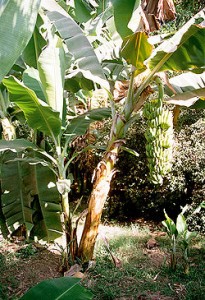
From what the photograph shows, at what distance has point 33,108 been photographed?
10.5 feet

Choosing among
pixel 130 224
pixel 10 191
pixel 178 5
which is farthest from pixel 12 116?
pixel 178 5

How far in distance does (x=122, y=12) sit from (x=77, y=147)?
3.27 metres

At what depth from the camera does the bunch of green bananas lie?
2799 mm

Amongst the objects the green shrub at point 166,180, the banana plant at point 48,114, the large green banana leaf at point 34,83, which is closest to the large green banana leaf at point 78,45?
the banana plant at point 48,114

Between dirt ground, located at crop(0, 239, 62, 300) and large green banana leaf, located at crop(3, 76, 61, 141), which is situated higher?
large green banana leaf, located at crop(3, 76, 61, 141)

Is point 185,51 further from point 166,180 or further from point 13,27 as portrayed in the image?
point 166,180

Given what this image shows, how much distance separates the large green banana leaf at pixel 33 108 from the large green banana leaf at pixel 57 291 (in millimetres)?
1732

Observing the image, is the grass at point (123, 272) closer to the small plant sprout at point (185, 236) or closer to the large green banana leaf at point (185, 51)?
the small plant sprout at point (185, 236)

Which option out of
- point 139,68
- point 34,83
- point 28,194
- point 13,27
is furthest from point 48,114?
point 13,27

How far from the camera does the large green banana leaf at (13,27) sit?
145cm

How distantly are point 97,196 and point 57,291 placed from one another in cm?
189

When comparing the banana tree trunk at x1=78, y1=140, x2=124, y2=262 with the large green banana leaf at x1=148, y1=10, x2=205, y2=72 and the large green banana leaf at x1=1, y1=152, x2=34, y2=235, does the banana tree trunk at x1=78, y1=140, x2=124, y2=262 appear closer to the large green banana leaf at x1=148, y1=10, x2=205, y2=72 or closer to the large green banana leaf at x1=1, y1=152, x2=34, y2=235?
the large green banana leaf at x1=148, y1=10, x2=205, y2=72

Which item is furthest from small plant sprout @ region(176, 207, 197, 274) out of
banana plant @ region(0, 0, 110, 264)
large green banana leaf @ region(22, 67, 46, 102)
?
large green banana leaf @ region(22, 67, 46, 102)

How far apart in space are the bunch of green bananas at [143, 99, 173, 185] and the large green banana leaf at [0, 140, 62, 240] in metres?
1.71
